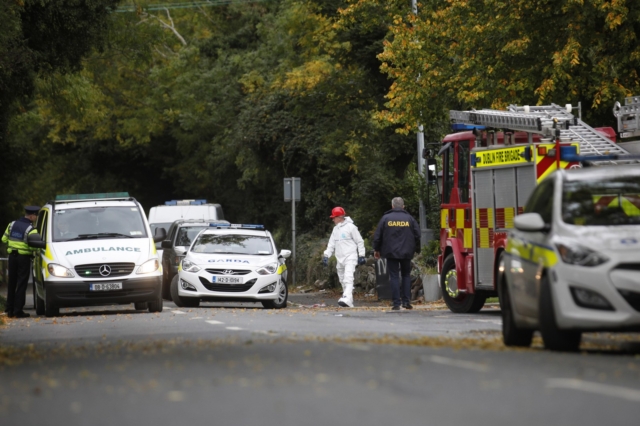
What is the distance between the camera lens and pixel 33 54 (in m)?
23.6

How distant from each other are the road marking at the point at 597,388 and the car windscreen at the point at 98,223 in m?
14.7

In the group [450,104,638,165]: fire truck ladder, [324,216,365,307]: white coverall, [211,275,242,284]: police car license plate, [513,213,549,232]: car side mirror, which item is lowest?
[211,275,242,284]: police car license plate

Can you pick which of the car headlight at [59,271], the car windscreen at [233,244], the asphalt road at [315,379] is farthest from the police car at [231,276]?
the asphalt road at [315,379]

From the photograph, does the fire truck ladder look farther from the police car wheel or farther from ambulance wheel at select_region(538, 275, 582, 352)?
ambulance wheel at select_region(538, 275, 582, 352)

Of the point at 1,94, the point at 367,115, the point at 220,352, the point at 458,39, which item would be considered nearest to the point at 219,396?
the point at 220,352

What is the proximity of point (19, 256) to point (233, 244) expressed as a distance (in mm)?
4196

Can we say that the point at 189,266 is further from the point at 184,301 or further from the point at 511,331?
the point at 511,331

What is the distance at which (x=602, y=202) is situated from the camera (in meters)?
11.7

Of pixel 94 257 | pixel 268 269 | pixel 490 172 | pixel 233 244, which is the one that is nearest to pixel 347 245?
pixel 268 269

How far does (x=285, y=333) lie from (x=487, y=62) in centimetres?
1282

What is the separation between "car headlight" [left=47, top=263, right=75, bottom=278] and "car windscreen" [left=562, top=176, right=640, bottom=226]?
11571mm

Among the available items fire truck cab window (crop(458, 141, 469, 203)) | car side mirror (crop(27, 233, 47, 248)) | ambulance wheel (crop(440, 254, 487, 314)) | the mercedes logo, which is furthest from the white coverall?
car side mirror (crop(27, 233, 47, 248))

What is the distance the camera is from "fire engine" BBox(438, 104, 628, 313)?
733 inches

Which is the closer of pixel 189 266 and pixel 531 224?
pixel 531 224
